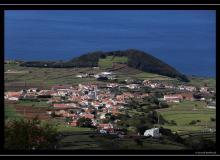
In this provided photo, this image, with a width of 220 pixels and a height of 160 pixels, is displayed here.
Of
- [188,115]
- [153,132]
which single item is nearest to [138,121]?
[153,132]

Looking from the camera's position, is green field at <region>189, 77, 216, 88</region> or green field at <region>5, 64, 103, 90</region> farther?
green field at <region>5, 64, 103, 90</region>

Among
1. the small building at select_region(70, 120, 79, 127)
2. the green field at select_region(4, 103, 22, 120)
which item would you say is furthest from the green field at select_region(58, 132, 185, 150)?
the green field at select_region(4, 103, 22, 120)

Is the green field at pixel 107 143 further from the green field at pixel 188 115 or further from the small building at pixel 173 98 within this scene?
the small building at pixel 173 98

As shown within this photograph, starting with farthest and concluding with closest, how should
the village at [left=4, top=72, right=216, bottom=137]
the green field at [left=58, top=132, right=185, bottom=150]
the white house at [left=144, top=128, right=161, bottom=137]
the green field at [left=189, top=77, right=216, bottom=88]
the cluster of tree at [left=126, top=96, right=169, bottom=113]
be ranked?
the cluster of tree at [left=126, top=96, right=169, bottom=113] < the village at [left=4, top=72, right=216, bottom=137] < the white house at [left=144, top=128, right=161, bottom=137] < the green field at [left=189, top=77, right=216, bottom=88] < the green field at [left=58, top=132, right=185, bottom=150]

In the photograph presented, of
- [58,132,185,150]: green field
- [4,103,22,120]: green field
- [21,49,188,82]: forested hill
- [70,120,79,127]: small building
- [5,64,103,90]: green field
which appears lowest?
[58,132,185,150]: green field

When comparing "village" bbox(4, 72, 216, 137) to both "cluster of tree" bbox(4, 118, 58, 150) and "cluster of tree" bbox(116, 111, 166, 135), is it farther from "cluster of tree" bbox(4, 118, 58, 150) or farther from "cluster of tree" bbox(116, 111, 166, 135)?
"cluster of tree" bbox(4, 118, 58, 150)

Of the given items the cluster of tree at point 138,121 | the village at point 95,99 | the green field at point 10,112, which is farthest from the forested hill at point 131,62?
A: the green field at point 10,112
